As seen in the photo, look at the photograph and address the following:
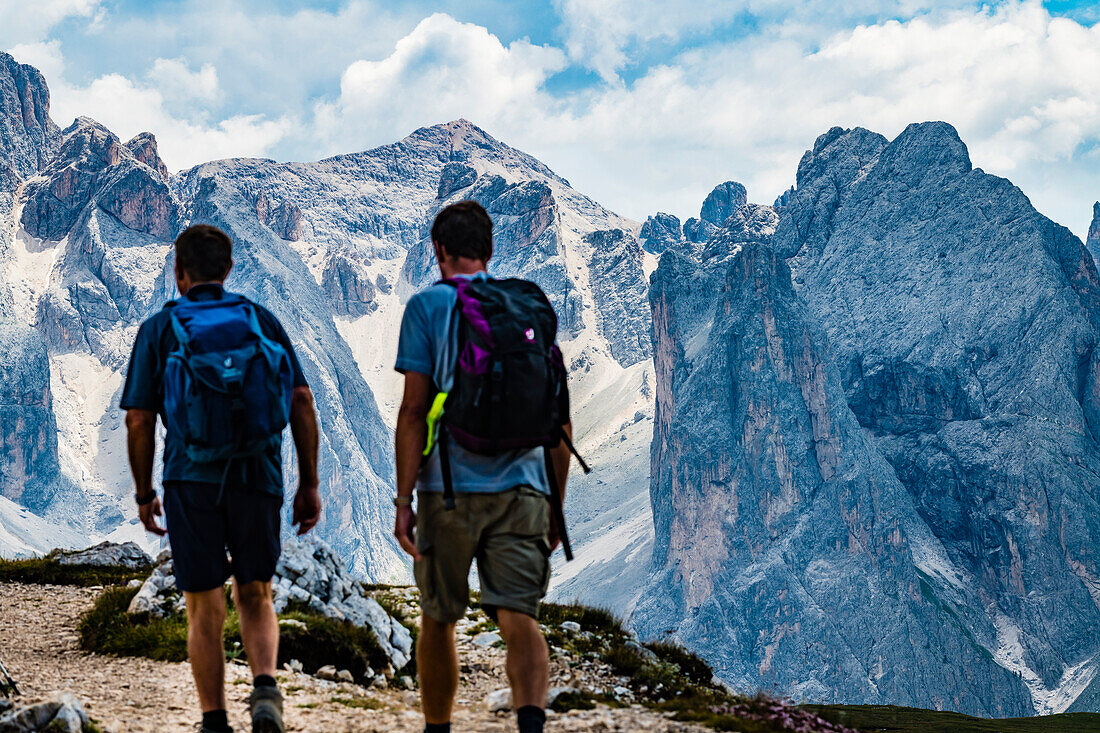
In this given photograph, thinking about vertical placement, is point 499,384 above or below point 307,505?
above

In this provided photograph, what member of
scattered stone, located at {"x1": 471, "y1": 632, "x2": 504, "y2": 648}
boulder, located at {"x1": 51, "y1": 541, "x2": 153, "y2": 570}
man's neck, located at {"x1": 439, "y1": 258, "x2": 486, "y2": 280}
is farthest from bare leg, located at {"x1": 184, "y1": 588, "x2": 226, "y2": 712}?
boulder, located at {"x1": 51, "y1": 541, "x2": 153, "y2": 570}

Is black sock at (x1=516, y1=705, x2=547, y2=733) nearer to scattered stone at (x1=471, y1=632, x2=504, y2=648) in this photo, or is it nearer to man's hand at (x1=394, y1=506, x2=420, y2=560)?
man's hand at (x1=394, y1=506, x2=420, y2=560)

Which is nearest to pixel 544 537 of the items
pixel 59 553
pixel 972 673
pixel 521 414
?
pixel 521 414

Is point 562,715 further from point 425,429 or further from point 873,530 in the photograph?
point 873,530

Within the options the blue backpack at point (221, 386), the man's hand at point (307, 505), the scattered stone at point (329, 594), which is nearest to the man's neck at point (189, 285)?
the blue backpack at point (221, 386)

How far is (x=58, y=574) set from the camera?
577 inches

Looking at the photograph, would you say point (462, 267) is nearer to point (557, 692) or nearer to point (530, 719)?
point (530, 719)

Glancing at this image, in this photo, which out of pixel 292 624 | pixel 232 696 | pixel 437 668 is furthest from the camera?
pixel 292 624

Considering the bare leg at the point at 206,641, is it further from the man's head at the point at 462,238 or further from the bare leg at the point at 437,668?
the man's head at the point at 462,238

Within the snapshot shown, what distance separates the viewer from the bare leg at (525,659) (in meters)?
5.18

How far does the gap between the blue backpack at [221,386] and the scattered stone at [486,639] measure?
20.7 feet

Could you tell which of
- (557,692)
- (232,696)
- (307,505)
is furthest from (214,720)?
(557,692)

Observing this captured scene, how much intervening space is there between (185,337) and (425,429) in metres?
1.62

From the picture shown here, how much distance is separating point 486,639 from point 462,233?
282 inches
